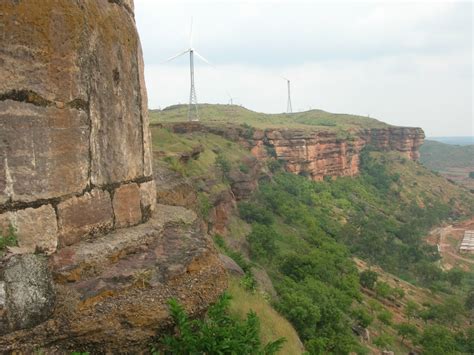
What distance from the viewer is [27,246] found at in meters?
3.48

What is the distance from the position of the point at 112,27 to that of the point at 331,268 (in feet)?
87.4

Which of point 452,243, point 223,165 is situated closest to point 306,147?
point 452,243

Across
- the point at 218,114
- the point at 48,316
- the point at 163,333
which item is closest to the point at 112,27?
the point at 48,316

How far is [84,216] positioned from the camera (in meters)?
3.95

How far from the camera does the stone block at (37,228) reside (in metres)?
3.43

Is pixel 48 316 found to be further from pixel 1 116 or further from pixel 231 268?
pixel 231 268

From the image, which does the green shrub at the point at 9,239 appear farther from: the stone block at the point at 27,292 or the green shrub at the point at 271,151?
the green shrub at the point at 271,151

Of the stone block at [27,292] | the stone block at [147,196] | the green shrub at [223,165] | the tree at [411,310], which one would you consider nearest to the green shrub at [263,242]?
the green shrub at [223,165]

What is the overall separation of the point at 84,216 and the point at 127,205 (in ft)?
2.02

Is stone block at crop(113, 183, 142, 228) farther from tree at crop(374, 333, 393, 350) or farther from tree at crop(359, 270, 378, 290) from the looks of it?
tree at crop(359, 270, 378, 290)

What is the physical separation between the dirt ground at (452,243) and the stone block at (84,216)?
51.0m

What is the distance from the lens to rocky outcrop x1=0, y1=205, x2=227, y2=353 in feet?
11.2

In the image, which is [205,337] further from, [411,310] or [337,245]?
[337,245]

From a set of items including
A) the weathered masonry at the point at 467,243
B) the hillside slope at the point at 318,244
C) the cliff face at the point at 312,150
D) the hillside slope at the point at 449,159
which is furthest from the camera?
the hillside slope at the point at 449,159
